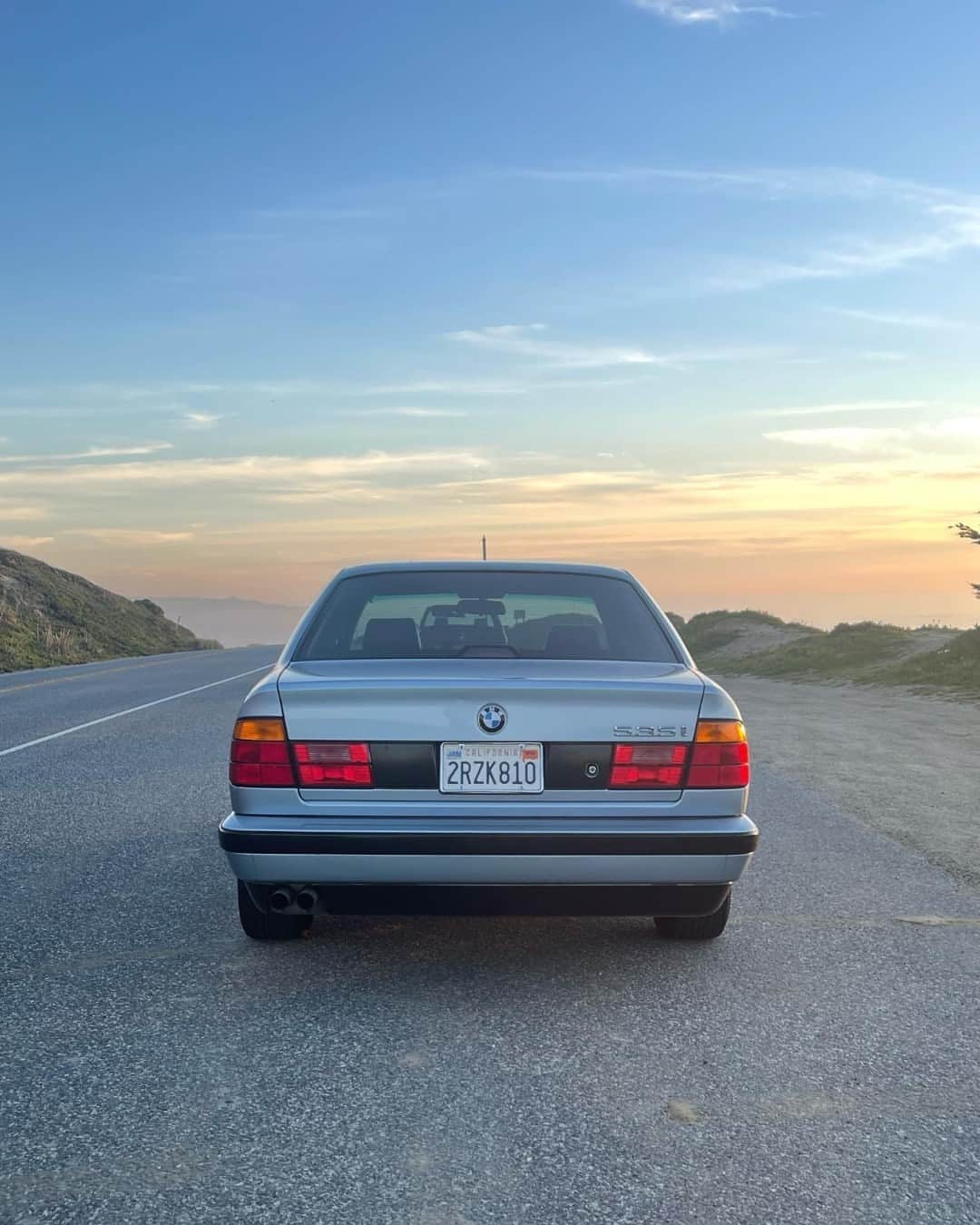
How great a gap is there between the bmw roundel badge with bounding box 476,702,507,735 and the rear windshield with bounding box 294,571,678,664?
91 cm

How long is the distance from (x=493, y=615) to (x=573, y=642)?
0.53 meters

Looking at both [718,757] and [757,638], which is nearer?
[718,757]

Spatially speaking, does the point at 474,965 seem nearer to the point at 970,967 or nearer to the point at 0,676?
the point at 970,967

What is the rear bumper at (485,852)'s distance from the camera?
4.61m

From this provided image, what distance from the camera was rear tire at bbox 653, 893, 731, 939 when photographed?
529cm

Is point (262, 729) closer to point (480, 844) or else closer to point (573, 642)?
point (480, 844)

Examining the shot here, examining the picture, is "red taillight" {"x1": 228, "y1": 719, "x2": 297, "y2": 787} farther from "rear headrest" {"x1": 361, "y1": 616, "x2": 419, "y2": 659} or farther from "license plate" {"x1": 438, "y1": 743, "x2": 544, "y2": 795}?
"rear headrest" {"x1": 361, "y1": 616, "x2": 419, "y2": 659}

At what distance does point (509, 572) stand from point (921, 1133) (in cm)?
318

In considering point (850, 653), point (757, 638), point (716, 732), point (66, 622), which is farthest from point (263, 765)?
point (66, 622)

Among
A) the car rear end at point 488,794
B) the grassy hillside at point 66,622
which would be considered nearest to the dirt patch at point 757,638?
the grassy hillside at point 66,622

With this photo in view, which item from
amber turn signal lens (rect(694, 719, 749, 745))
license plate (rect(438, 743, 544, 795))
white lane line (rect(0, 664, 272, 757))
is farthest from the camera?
white lane line (rect(0, 664, 272, 757))

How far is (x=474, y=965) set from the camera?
5.09 meters

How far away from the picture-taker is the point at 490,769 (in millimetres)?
4711

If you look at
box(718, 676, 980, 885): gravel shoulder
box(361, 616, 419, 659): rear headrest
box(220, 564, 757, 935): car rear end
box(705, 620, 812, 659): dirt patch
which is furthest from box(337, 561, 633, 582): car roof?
box(705, 620, 812, 659): dirt patch
